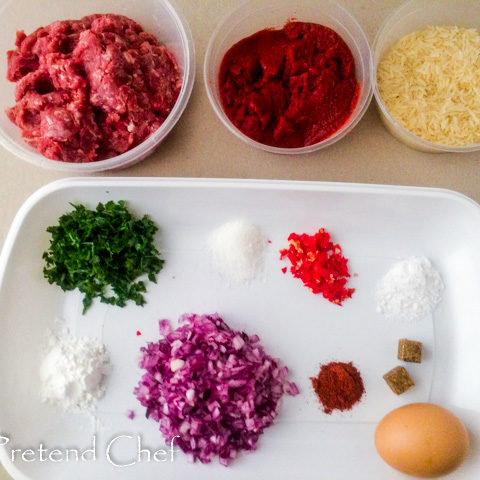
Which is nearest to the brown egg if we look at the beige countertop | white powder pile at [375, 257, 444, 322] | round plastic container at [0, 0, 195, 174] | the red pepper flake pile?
white powder pile at [375, 257, 444, 322]

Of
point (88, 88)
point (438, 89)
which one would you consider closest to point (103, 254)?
point (88, 88)

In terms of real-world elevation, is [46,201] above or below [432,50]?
below

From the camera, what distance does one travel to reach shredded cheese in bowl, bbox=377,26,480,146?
1.54m

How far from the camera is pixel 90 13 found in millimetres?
1646

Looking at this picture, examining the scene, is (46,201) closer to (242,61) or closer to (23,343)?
(23,343)

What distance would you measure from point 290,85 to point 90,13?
79 centimetres

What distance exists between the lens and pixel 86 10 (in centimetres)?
164

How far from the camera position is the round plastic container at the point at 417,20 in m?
1.59

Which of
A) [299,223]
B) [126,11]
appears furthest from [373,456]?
[126,11]

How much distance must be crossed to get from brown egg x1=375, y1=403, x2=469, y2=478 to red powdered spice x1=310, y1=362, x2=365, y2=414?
0.14 m

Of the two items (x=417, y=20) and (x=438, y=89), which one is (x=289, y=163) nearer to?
(x=438, y=89)

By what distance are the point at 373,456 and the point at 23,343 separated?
122cm

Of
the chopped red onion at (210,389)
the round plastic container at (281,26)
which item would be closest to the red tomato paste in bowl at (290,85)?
the round plastic container at (281,26)

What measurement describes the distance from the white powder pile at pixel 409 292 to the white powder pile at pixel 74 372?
0.98m
